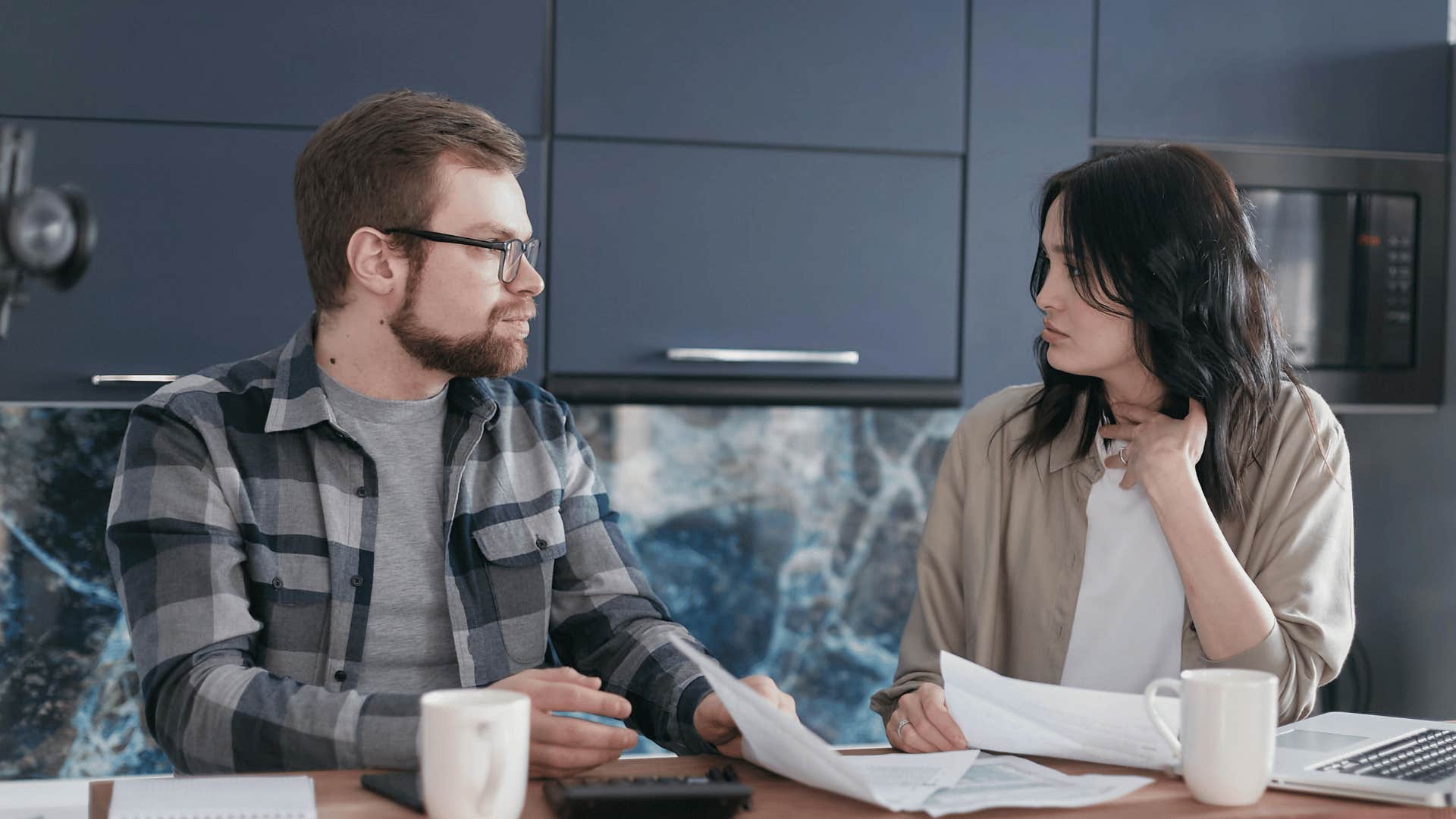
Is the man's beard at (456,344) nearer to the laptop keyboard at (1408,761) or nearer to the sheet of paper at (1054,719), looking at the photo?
the sheet of paper at (1054,719)

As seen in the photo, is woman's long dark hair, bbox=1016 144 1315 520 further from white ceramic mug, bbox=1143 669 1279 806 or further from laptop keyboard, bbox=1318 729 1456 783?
white ceramic mug, bbox=1143 669 1279 806

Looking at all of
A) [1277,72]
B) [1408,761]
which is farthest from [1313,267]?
[1408,761]

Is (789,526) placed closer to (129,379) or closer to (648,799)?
(129,379)

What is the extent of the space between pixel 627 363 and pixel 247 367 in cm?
75

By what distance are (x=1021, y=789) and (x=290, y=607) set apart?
84 centimetres

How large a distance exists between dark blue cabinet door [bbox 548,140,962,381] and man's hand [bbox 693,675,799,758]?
0.95 m

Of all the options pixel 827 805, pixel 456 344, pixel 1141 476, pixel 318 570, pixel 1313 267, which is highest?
pixel 1313 267

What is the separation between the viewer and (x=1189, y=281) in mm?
1628

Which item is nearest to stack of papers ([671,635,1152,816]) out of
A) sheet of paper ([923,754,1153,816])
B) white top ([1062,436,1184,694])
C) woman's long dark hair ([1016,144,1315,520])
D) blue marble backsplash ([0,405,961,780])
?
sheet of paper ([923,754,1153,816])

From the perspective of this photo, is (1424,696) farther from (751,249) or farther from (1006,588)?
(751,249)

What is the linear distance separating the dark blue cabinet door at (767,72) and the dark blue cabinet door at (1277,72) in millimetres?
313

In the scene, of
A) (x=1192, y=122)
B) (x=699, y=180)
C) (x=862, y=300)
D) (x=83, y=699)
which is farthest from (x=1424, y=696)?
(x=83, y=699)

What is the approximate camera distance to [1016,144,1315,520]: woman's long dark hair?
5.32 feet

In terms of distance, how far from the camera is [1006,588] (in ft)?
5.71
